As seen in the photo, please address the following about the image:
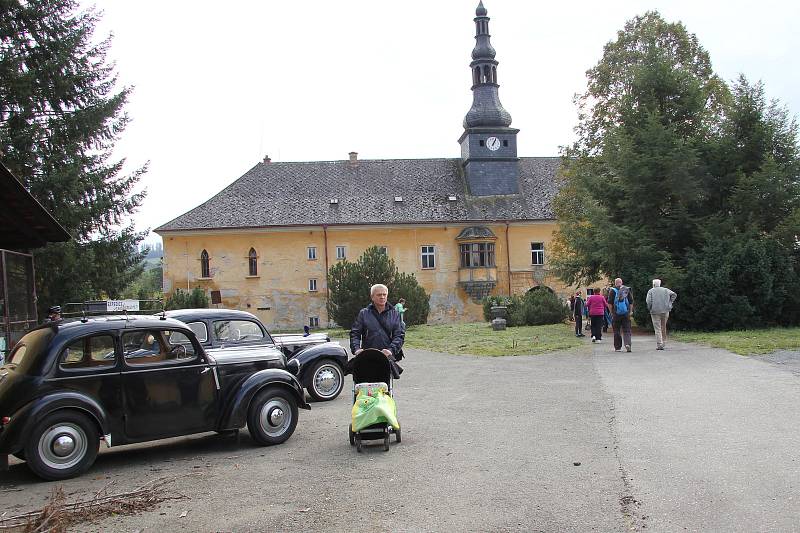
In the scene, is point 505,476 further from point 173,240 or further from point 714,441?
point 173,240

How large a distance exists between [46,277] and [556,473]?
1887 centimetres

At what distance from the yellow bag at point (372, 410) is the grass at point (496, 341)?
37.5 ft

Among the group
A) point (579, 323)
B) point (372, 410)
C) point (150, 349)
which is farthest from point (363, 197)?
point (372, 410)

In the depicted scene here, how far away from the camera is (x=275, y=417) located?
863 cm

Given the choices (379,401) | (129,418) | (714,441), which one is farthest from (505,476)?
(129,418)

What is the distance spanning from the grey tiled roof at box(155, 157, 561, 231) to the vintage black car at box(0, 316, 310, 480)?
4167 centimetres

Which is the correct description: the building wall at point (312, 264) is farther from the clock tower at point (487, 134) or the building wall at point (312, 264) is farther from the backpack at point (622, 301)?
the backpack at point (622, 301)

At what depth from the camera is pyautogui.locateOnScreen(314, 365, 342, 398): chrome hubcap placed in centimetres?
1234

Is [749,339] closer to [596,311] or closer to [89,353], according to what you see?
[596,311]

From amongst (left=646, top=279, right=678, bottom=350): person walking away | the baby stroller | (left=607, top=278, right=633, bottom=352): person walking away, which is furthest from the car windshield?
(left=646, top=279, right=678, bottom=350): person walking away

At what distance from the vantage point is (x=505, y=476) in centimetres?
661

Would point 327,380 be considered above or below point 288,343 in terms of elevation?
below

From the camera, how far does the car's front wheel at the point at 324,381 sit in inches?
484

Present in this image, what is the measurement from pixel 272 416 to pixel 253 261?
4263 cm
